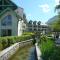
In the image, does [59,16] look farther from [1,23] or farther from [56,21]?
[1,23]

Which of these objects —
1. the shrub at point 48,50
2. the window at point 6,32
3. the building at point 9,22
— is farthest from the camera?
the window at point 6,32

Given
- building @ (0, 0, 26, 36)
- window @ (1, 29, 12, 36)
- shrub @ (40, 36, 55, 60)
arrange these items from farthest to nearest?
window @ (1, 29, 12, 36) < building @ (0, 0, 26, 36) < shrub @ (40, 36, 55, 60)

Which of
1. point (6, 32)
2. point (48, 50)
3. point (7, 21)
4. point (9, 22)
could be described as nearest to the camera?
point (48, 50)

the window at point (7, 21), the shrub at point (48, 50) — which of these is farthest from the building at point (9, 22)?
the shrub at point (48, 50)

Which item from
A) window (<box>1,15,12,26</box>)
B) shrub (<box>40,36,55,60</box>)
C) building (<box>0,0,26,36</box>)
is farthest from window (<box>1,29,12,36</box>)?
shrub (<box>40,36,55,60</box>)

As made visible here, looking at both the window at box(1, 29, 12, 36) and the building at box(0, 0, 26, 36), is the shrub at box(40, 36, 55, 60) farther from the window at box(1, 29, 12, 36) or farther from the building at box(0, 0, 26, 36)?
the window at box(1, 29, 12, 36)

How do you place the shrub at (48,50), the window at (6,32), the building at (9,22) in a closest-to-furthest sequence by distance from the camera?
the shrub at (48,50) < the building at (9,22) < the window at (6,32)

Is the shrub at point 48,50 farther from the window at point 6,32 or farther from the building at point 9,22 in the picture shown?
the window at point 6,32

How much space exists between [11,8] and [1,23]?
3.66 m

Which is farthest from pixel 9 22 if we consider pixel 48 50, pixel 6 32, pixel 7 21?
pixel 48 50

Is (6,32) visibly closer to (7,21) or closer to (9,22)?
(9,22)

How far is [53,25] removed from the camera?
6523 mm

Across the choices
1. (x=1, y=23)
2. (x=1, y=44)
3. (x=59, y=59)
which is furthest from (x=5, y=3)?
(x=59, y=59)

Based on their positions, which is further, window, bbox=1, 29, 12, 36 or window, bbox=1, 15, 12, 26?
window, bbox=1, 29, 12, 36
